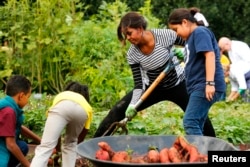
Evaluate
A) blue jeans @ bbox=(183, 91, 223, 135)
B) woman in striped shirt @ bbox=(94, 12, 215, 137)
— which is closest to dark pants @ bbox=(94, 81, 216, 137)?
woman in striped shirt @ bbox=(94, 12, 215, 137)

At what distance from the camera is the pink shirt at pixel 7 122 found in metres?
6.05

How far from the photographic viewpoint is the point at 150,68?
668cm

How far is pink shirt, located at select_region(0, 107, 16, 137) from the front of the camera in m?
6.05

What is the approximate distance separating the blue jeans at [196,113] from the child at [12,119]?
1.34 metres

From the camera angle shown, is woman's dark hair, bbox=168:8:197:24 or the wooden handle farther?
the wooden handle

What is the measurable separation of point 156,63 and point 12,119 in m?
1.39

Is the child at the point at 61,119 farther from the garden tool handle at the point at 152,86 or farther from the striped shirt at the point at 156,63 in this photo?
the striped shirt at the point at 156,63

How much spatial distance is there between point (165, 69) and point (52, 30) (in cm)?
457

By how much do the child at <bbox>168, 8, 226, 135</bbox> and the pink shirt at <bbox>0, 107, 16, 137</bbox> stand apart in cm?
138

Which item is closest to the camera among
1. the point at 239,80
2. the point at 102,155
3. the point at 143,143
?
the point at 102,155

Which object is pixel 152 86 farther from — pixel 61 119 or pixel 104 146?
pixel 104 146

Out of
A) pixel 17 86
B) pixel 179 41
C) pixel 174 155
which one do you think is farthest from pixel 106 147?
pixel 179 41

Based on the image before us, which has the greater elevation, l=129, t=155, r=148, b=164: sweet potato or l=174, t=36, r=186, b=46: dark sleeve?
l=174, t=36, r=186, b=46: dark sleeve

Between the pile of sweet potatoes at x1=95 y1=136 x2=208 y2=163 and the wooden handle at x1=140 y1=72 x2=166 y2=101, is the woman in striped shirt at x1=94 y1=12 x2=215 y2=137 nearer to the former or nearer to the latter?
the wooden handle at x1=140 y1=72 x2=166 y2=101
